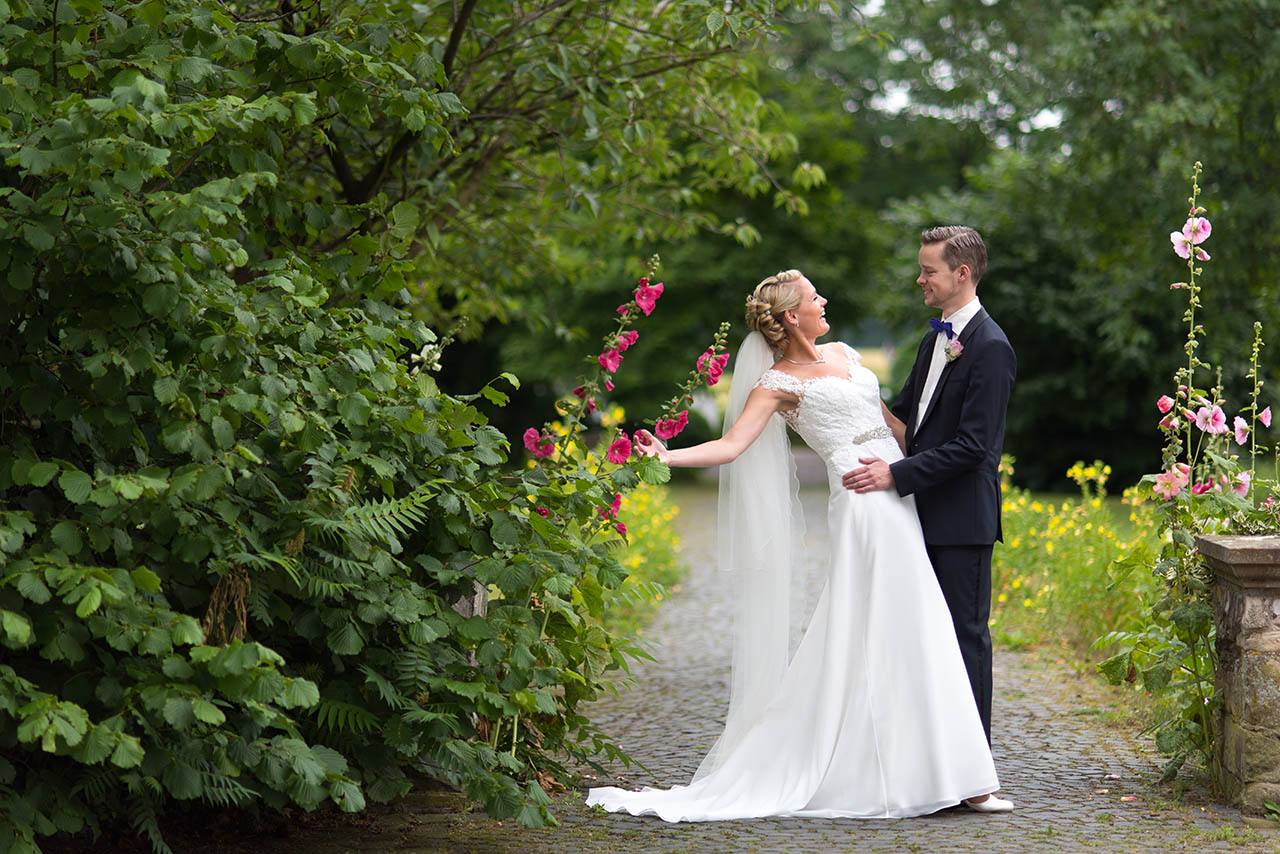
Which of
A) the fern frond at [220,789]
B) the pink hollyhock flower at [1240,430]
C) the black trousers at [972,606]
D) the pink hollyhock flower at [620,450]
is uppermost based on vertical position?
the pink hollyhock flower at [1240,430]

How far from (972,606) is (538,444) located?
1.75 m

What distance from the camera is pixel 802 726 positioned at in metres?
5.11

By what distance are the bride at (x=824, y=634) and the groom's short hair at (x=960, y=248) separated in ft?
1.77

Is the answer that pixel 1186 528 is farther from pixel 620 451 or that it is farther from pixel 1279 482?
pixel 620 451

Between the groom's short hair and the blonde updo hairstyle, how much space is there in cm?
54

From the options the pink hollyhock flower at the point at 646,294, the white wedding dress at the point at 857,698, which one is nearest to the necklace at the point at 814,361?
the white wedding dress at the point at 857,698

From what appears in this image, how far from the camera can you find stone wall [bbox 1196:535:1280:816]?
4.58 meters

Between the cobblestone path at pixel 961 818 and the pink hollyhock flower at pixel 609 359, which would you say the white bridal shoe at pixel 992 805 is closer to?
the cobblestone path at pixel 961 818

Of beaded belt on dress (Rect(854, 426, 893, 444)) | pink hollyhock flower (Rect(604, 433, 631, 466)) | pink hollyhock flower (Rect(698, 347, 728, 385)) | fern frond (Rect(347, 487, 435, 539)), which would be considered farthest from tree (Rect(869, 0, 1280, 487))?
fern frond (Rect(347, 487, 435, 539))

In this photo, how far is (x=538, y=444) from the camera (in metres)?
4.79

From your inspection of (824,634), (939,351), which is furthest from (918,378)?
(824,634)

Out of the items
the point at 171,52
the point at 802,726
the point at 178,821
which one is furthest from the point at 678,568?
the point at 171,52

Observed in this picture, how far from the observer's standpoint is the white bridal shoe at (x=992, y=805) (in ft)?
15.9

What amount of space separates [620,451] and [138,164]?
1969 millimetres
